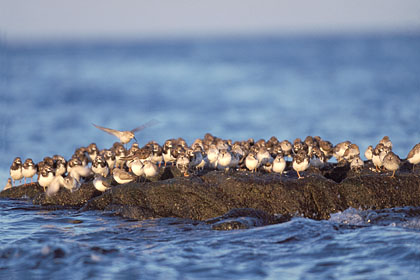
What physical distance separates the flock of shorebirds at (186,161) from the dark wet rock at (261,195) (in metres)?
0.59

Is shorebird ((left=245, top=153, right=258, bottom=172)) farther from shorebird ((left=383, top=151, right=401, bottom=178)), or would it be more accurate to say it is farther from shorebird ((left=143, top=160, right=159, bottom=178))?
shorebird ((left=383, top=151, right=401, bottom=178))

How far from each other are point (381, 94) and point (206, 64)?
26.7m

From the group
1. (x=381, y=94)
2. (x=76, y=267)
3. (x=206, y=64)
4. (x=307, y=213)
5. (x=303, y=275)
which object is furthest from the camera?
(x=206, y=64)

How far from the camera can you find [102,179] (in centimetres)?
1273

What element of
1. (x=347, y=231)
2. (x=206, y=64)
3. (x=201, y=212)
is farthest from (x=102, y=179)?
(x=206, y=64)

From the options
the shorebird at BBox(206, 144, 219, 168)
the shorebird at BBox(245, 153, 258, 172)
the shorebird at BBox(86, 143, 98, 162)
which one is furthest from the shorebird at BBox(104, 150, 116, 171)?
the shorebird at BBox(245, 153, 258, 172)

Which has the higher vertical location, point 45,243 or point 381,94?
point 381,94

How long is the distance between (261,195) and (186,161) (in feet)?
7.57

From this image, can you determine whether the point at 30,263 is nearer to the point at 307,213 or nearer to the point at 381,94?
the point at 307,213

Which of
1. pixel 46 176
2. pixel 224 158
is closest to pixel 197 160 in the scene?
pixel 224 158

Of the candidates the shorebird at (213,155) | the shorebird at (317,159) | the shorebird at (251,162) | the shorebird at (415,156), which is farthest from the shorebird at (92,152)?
the shorebird at (415,156)

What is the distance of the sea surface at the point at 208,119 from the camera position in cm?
887

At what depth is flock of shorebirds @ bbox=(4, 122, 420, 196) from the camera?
1286 cm

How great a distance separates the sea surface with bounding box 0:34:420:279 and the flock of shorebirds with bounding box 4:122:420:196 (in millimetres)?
1173
